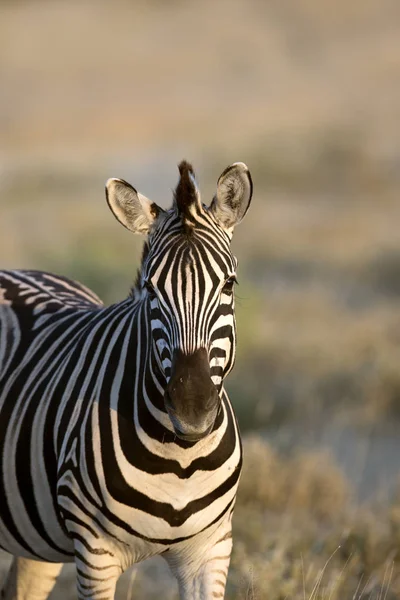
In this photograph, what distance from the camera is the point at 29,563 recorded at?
4906mm

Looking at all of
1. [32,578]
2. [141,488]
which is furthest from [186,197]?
[32,578]

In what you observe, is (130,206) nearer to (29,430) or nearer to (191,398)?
(191,398)

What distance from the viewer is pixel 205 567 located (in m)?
3.86

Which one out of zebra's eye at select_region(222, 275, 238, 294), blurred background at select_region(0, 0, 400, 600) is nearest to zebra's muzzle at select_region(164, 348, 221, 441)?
zebra's eye at select_region(222, 275, 238, 294)

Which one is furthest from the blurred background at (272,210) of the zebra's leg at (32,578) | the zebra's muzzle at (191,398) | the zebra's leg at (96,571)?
the zebra's muzzle at (191,398)

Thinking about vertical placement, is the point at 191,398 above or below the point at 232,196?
below

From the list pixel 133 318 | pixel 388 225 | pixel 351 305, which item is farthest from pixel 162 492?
pixel 388 225

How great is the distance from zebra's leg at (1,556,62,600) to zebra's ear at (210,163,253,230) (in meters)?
2.11

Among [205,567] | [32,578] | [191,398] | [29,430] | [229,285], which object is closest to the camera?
[191,398]

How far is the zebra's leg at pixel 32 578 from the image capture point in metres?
4.91

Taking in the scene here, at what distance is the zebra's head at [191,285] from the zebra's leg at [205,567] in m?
0.61

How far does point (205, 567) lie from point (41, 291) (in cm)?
175

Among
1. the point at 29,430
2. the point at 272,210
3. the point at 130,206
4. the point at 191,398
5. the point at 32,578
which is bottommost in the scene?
the point at 32,578

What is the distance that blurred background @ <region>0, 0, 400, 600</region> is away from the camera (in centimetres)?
692
